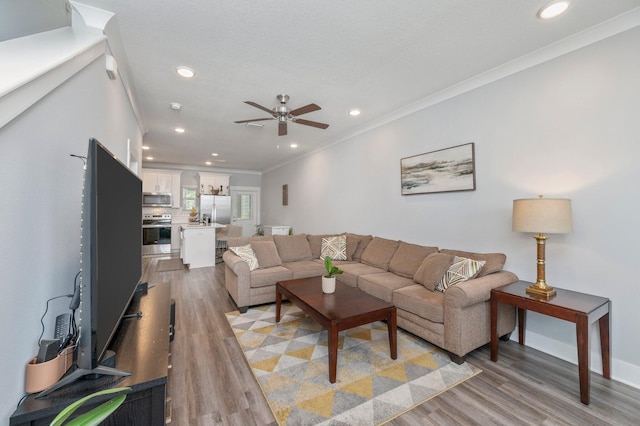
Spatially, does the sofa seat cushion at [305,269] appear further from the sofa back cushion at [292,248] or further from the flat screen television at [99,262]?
the flat screen television at [99,262]

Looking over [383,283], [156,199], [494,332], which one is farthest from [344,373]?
[156,199]

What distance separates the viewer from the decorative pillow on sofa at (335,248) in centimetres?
432

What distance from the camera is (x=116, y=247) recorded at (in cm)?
137

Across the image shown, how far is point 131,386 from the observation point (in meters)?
1.04

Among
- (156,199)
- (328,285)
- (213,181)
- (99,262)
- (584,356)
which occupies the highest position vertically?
(213,181)

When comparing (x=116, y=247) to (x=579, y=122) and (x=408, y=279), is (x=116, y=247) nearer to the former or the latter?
(x=408, y=279)

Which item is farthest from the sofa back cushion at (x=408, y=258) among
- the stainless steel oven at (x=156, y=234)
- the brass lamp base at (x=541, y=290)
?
the stainless steel oven at (x=156, y=234)

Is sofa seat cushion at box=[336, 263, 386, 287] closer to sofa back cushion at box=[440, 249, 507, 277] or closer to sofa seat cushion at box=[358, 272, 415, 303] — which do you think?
sofa seat cushion at box=[358, 272, 415, 303]

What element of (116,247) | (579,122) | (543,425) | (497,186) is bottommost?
(543,425)

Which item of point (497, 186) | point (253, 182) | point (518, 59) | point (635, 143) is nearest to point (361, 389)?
point (497, 186)

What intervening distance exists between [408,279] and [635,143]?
222cm

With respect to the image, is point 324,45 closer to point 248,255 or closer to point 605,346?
point 248,255

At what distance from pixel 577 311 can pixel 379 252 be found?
2.20 m

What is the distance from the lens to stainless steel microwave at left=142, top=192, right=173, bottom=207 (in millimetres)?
7730
